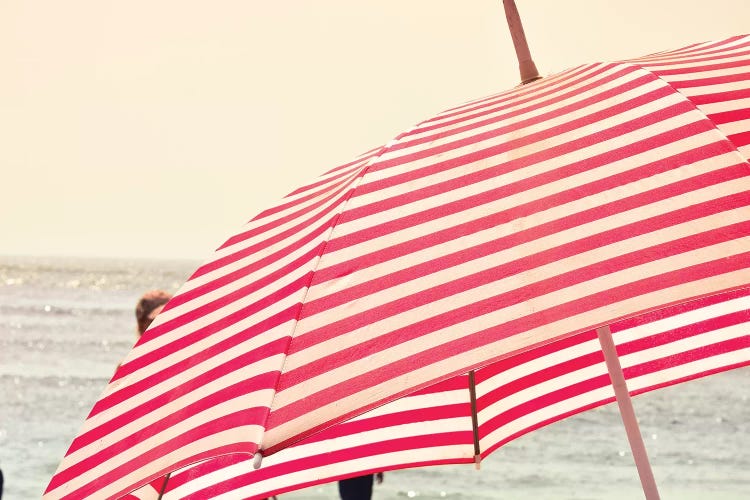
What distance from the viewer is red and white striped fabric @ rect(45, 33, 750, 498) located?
1.80m

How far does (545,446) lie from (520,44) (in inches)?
595

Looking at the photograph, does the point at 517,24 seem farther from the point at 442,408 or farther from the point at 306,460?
the point at 306,460

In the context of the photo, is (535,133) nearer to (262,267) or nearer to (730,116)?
(730,116)

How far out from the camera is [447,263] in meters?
1.98

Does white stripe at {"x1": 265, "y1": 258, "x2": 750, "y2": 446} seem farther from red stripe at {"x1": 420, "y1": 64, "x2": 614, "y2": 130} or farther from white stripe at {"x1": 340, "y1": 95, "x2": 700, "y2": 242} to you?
red stripe at {"x1": 420, "y1": 64, "x2": 614, "y2": 130}

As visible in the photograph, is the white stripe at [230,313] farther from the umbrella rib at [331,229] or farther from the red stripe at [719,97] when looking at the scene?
the red stripe at [719,97]

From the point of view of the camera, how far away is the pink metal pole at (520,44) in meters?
2.56

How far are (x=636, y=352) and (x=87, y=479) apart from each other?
64.9 inches

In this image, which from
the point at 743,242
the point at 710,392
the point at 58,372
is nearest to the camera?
the point at 743,242

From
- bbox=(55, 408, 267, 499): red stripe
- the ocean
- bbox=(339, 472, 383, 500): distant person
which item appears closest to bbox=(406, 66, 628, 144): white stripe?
bbox=(55, 408, 267, 499): red stripe

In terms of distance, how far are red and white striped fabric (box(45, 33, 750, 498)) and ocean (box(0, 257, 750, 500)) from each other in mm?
11325

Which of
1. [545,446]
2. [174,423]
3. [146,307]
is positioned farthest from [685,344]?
[545,446]

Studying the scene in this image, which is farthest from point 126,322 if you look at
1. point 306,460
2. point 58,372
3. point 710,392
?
point 306,460

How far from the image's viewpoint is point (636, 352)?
3.16 m
